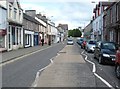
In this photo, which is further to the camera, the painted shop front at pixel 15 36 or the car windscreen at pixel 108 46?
the painted shop front at pixel 15 36

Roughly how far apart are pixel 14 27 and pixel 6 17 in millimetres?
4666

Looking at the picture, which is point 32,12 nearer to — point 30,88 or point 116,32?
point 116,32

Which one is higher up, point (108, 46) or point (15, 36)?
point (15, 36)

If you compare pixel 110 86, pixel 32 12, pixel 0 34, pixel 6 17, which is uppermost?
pixel 32 12

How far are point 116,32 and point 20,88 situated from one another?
29.4 metres

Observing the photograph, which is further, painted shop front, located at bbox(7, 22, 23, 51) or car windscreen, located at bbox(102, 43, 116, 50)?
painted shop front, located at bbox(7, 22, 23, 51)

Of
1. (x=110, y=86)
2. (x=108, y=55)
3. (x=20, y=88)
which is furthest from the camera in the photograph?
(x=108, y=55)

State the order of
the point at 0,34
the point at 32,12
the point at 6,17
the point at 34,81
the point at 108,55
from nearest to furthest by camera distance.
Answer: the point at 34,81 → the point at 108,55 → the point at 0,34 → the point at 6,17 → the point at 32,12

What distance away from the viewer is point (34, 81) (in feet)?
34.4

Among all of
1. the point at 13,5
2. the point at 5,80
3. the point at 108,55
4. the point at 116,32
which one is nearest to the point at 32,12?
the point at 13,5

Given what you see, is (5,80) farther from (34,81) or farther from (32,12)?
(32,12)

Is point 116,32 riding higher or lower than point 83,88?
higher

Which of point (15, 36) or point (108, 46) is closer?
point (108, 46)

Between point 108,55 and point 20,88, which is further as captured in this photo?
point 108,55
